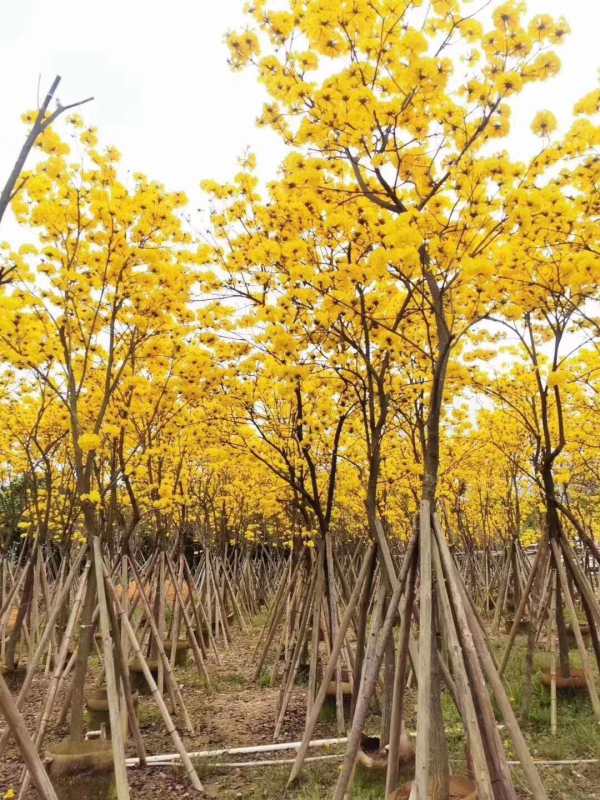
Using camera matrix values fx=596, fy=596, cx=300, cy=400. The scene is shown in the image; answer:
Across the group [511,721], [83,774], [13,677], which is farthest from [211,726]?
[511,721]

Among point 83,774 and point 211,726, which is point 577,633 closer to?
point 211,726

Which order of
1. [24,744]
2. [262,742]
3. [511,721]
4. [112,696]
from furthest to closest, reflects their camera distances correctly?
[262,742], [112,696], [511,721], [24,744]

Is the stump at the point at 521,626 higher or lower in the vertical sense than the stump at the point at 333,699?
higher

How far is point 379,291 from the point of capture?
191 inches

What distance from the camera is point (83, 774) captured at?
413 centimetres

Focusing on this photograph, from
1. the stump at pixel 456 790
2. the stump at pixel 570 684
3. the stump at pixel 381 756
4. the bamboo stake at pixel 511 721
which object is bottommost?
the stump at pixel 381 756

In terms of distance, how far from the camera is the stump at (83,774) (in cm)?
408

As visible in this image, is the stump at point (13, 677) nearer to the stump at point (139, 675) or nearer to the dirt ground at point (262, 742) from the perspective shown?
the dirt ground at point (262, 742)

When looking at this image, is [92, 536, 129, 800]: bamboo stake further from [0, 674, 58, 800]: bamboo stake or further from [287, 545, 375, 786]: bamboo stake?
[0, 674, 58, 800]: bamboo stake

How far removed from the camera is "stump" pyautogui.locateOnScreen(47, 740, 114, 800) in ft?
13.4

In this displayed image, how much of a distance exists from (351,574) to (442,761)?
9.62 meters

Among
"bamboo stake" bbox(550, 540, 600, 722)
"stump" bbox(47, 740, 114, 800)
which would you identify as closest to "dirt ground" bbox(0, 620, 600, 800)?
"bamboo stake" bbox(550, 540, 600, 722)

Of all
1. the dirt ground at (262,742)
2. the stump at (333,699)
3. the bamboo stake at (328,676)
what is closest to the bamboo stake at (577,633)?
the dirt ground at (262,742)

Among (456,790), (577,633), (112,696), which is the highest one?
(577,633)
